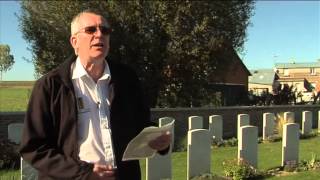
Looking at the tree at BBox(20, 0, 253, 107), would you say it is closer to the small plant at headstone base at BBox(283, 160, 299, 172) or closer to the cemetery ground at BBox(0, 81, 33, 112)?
the cemetery ground at BBox(0, 81, 33, 112)

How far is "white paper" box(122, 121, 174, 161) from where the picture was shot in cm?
351

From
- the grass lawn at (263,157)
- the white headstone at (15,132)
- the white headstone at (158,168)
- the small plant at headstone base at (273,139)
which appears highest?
the white headstone at (15,132)

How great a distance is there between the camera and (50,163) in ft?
10.9

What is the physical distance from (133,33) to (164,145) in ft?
59.2

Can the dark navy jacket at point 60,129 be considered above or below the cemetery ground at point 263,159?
above

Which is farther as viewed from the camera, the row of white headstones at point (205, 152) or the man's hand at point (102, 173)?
the row of white headstones at point (205, 152)

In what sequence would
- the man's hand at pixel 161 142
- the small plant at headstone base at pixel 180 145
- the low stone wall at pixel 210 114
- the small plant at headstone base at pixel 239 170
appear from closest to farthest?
the man's hand at pixel 161 142 < the small plant at headstone base at pixel 239 170 < the small plant at headstone base at pixel 180 145 < the low stone wall at pixel 210 114

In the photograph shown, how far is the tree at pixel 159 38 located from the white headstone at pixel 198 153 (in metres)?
11.5

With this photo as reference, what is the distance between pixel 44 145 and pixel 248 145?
798 cm

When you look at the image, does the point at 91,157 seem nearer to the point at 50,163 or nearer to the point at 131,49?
the point at 50,163

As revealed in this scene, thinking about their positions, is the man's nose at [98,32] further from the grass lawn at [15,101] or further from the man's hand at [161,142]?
the grass lawn at [15,101]

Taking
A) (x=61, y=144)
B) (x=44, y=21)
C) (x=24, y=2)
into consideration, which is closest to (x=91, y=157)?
(x=61, y=144)

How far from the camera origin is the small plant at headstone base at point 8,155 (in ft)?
36.6

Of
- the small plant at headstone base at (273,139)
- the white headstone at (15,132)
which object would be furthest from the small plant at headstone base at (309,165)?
the white headstone at (15,132)
